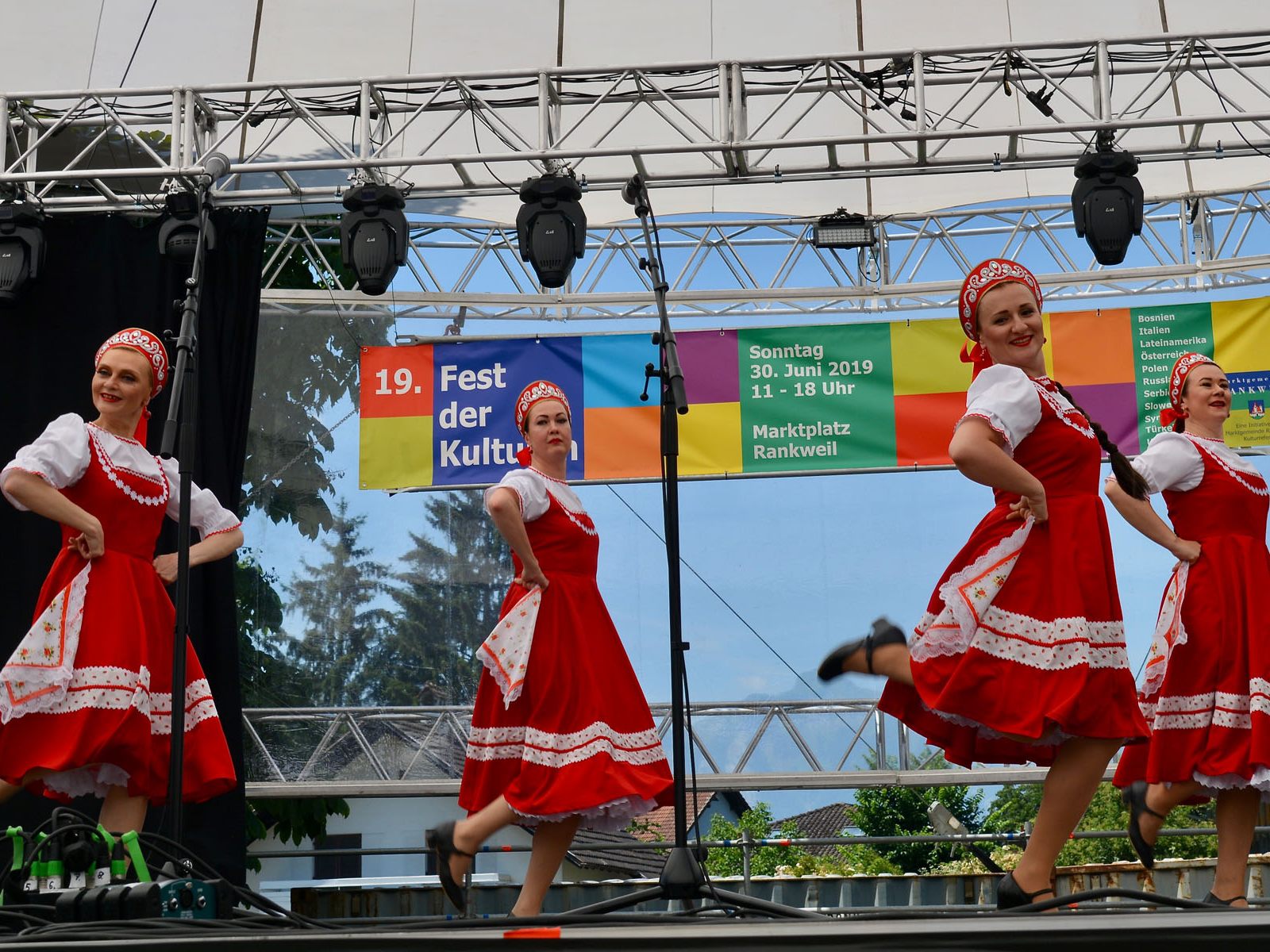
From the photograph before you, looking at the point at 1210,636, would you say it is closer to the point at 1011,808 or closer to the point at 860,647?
the point at 860,647

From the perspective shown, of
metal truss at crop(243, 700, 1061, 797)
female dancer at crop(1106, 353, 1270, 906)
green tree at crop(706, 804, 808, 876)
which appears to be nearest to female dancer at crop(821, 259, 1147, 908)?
female dancer at crop(1106, 353, 1270, 906)

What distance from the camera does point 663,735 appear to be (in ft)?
22.5

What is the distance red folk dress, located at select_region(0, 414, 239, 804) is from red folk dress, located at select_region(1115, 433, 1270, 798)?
2.79m

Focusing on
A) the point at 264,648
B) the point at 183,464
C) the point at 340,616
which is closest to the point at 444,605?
the point at 340,616

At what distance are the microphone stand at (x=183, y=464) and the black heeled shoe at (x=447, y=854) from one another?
80cm

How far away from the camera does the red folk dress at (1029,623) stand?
3088 mm

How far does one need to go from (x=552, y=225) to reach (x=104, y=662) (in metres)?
2.48

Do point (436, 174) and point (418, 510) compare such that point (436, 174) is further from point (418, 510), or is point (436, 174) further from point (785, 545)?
point (785, 545)

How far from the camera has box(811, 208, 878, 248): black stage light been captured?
A: 6723mm

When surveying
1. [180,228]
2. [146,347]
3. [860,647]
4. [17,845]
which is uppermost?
[180,228]

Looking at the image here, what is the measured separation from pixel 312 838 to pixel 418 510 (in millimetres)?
3871

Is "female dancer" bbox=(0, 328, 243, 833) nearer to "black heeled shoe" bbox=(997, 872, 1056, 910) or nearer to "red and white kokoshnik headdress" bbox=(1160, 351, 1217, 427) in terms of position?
"black heeled shoe" bbox=(997, 872, 1056, 910)

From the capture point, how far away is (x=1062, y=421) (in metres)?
3.26

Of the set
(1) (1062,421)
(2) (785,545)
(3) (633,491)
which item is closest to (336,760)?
(3) (633,491)
